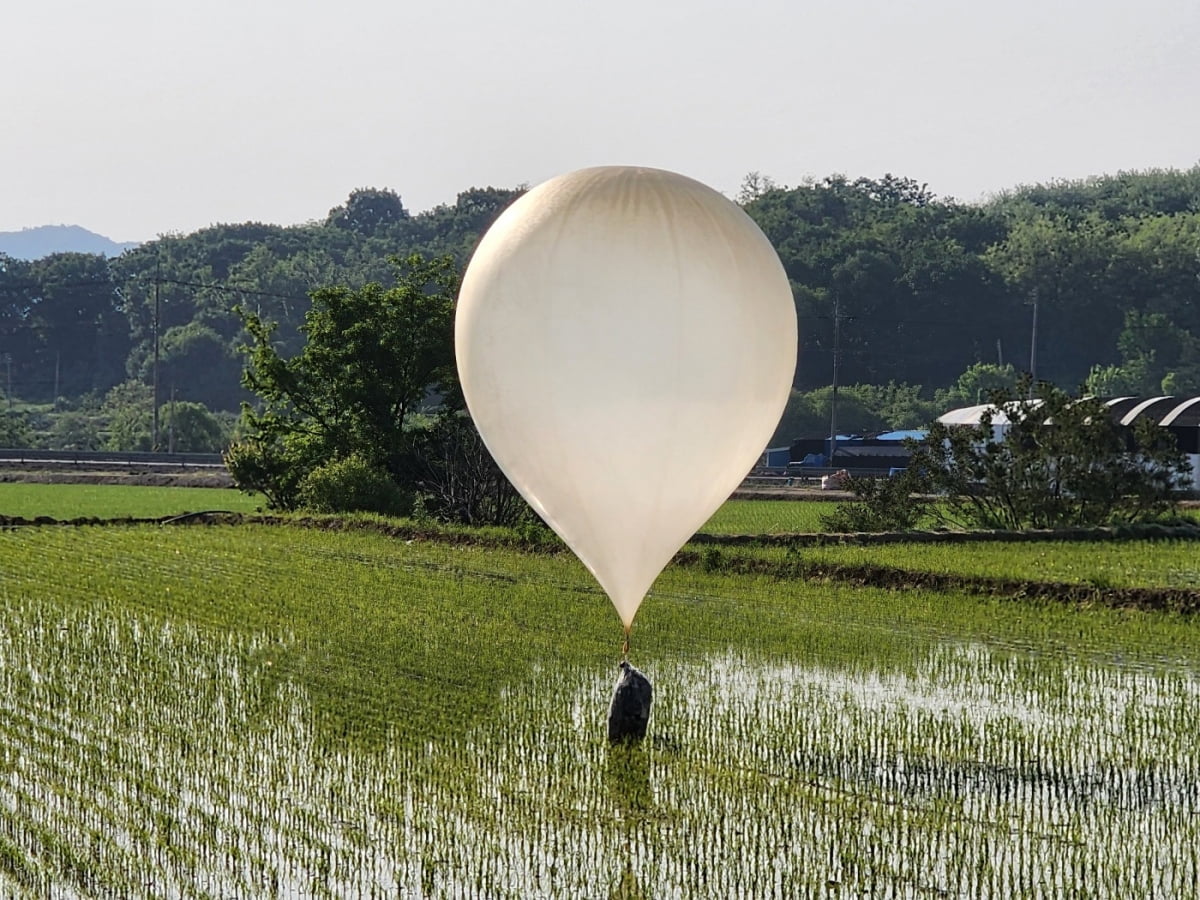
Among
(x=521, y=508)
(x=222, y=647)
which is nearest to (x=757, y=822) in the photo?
(x=222, y=647)

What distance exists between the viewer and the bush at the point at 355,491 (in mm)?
31531

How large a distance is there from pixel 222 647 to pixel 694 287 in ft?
24.8

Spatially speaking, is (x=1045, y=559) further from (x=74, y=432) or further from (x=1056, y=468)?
(x=74, y=432)

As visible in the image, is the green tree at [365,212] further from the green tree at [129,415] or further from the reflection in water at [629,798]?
the reflection in water at [629,798]

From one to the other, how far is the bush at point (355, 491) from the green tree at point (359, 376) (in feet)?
2.99

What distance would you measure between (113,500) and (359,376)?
35.5 ft

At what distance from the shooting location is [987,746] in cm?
1198

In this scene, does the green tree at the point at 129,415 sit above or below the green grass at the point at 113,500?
above

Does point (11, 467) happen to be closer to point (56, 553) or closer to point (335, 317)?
point (335, 317)

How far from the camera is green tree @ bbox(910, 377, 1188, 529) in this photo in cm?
2647

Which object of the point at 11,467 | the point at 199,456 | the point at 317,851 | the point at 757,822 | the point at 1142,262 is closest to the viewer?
the point at 317,851

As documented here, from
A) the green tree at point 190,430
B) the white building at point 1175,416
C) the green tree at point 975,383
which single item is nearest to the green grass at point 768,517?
the white building at point 1175,416

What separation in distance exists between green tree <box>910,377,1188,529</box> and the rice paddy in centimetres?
630

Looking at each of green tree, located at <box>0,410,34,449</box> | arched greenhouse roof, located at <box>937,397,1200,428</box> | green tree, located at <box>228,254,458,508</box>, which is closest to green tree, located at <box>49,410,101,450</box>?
green tree, located at <box>0,410,34,449</box>
